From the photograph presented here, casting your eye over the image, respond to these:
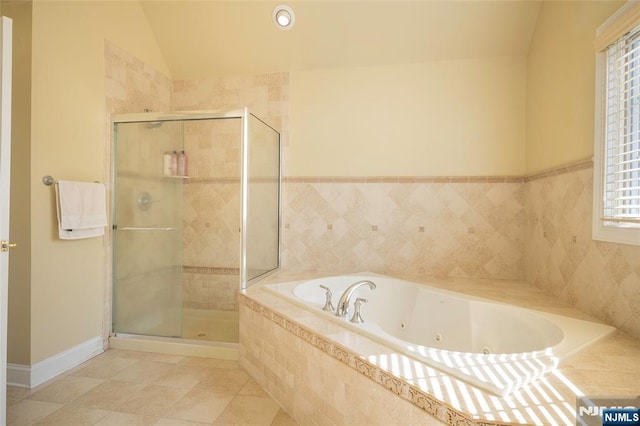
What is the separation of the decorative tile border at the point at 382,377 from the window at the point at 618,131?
1.24 m

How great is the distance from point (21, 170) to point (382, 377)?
2295 mm

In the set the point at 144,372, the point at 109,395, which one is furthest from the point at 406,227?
the point at 109,395

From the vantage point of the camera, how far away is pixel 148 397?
1.94 meters

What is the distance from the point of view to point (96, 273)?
249 cm

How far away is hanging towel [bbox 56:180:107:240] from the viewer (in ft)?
7.06

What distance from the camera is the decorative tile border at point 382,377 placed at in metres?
0.96

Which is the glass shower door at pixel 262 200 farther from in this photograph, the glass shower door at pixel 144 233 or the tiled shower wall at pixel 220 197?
the glass shower door at pixel 144 233

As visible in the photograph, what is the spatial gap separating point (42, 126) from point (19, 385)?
1550 millimetres

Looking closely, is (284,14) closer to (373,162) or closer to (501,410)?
(373,162)

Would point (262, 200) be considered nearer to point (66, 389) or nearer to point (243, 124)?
point (243, 124)

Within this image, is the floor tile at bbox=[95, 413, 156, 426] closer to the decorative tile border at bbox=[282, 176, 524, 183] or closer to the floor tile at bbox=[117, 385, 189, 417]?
the floor tile at bbox=[117, 385, 189, 417]

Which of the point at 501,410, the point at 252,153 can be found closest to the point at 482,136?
the point at 252,153

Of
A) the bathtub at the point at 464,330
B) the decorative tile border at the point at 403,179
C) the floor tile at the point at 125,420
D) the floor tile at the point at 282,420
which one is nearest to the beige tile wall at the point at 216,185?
the decorative tile border at the point at 403,179

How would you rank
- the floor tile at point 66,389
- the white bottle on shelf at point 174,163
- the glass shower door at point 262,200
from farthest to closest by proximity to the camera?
1. the white bottle on shelf at point 174,163
2. the glass shower door at point 262,200
3. the floor tile at point 66,389
